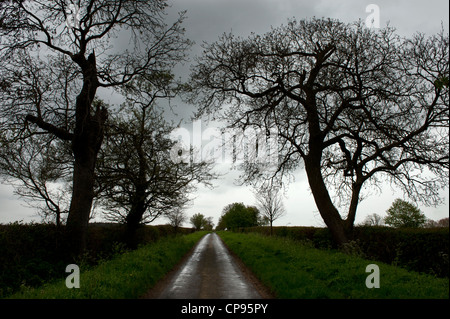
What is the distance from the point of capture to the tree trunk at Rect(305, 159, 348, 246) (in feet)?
39.2

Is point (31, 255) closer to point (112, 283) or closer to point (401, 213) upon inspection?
point (112, 283)

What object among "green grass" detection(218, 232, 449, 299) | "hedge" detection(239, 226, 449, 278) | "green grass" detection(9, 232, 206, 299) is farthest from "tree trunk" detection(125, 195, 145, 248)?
"hedge" detection(239, 226, 449, 278)

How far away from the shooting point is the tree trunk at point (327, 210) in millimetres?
11961

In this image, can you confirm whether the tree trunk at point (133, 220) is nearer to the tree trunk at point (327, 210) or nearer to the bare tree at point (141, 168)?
the bare tree at point (141, 168)

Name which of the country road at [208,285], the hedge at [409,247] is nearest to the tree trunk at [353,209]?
the hedge at [409,247]

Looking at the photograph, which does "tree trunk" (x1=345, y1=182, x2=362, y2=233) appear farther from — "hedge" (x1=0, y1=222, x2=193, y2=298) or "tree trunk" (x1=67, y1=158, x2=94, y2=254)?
"tree trunk" (x1=67, y1=158, x2=94, y2=254)

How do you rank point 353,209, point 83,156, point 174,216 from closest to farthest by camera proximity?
point 83,156
point 353,209
point 174,216

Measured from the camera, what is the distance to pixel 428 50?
10.7 metres

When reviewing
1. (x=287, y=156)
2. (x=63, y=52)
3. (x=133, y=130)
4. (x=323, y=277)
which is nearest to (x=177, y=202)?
(x=133, y=130)

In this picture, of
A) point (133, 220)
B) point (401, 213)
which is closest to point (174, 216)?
point (133, 220)

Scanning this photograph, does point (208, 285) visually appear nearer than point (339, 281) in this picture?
No

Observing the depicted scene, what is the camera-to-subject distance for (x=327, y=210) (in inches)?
473

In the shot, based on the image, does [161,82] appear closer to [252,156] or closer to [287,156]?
[252,156]

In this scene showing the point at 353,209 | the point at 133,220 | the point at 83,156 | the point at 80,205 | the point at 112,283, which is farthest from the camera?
the point at 133,220
